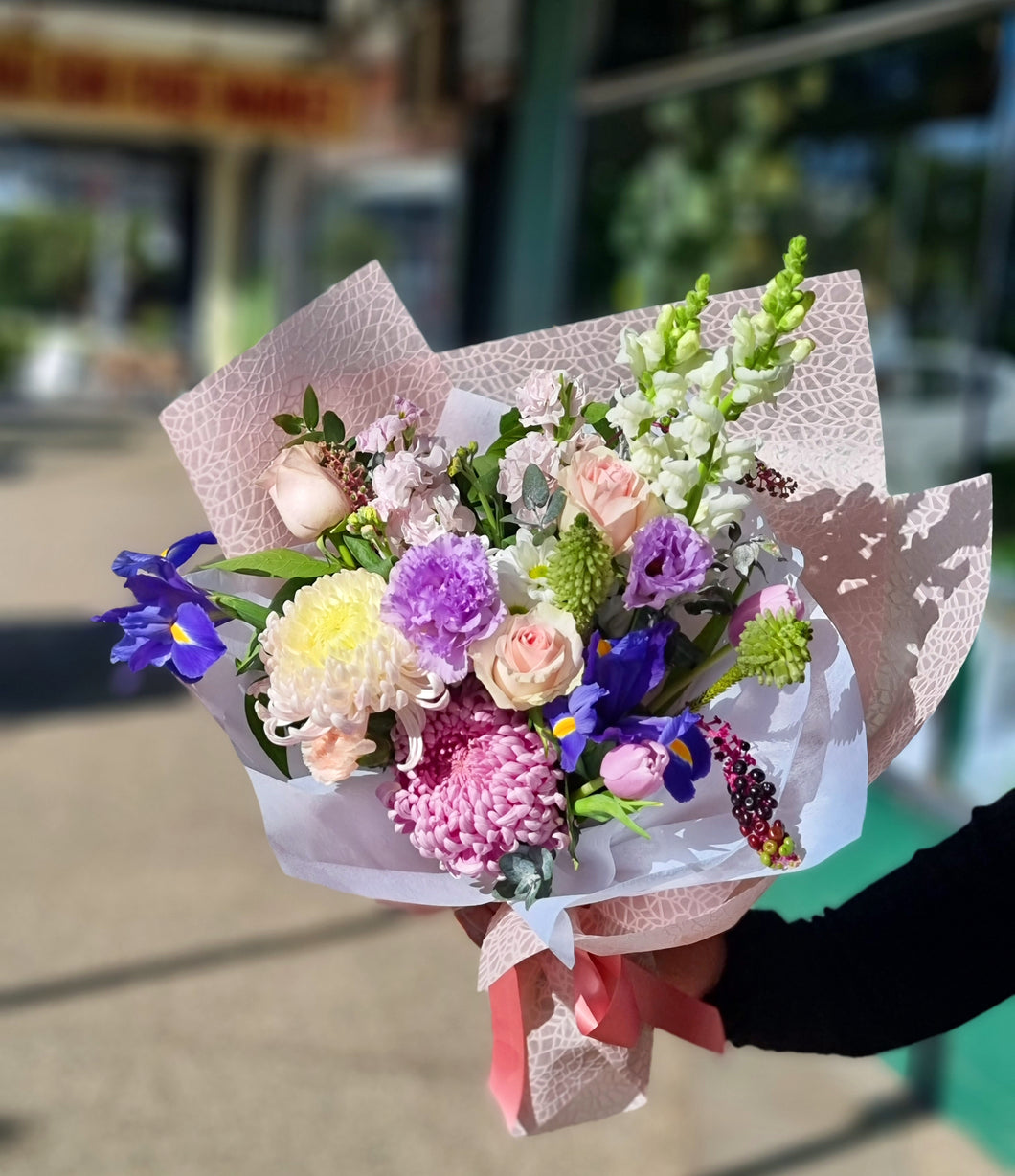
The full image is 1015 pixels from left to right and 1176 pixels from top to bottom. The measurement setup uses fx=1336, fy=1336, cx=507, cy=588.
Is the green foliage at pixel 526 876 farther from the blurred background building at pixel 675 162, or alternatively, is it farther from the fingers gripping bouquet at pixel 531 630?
the blurred background building at pixel 675 162

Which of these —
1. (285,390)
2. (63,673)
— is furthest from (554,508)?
(63,673)

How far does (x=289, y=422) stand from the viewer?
1338 mm

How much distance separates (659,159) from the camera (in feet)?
16.8

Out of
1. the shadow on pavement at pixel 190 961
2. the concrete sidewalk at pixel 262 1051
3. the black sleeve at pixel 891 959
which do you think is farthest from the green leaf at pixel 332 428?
the shadow on pavement at pixel 190 961

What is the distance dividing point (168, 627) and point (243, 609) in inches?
2.9

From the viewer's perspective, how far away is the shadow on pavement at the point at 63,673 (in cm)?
607

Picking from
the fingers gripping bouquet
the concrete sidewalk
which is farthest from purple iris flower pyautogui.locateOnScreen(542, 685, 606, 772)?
the concrete sidewalk

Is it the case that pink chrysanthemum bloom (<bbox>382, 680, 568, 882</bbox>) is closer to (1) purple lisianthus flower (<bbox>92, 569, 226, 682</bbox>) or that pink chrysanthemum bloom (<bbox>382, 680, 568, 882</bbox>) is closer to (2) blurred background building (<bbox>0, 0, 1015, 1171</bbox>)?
(1) purple lisianthus flower (<bbox>92, 569, 226, 682</bbox>)

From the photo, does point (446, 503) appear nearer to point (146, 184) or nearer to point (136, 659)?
point (136, 659)

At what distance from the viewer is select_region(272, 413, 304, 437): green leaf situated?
4.39ft

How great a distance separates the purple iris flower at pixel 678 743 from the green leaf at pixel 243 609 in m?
0.36

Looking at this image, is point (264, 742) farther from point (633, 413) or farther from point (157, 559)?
point (633, 413)

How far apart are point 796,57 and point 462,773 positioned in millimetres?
3799

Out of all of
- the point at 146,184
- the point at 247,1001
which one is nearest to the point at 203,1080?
the point at 247,1001
